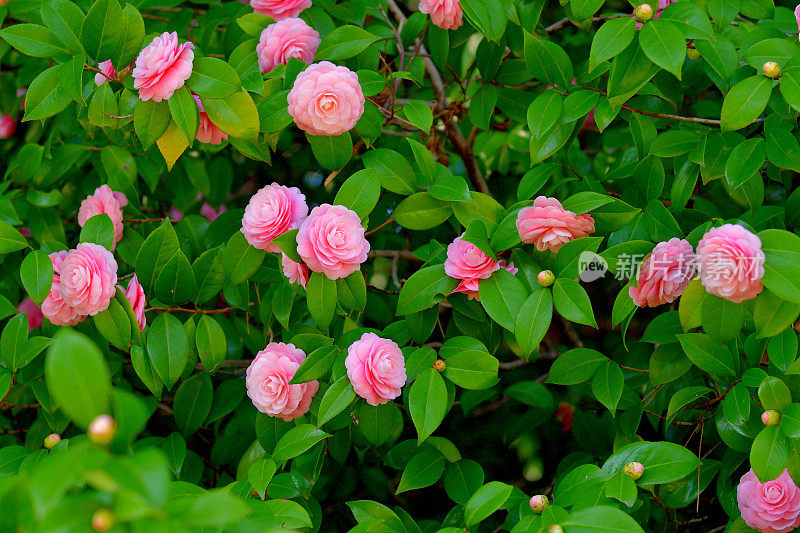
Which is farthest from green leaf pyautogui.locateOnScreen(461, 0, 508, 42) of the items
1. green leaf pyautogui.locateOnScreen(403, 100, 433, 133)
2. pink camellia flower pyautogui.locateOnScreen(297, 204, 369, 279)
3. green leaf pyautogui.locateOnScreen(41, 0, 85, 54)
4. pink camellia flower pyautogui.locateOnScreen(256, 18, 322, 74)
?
green leaf pyautogui.locateOnScreen(41, 0, 85, 54)

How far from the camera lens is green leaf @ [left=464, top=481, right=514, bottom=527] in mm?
885

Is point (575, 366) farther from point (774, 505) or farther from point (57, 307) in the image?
point (57, 307)

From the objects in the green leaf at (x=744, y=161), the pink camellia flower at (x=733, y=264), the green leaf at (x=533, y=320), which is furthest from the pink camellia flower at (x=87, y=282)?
the green leaf at (x=744, y=161)

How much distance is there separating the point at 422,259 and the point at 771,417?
1.71 feet

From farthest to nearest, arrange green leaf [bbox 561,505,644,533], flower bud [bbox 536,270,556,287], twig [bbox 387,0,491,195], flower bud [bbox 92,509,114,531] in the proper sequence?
twig [bbox 387,0,491,195], flower bud [bbox 536,270,556,287], green leaf [bbox 561,505,644,533], flower bud [bbox 92,509,114,531]

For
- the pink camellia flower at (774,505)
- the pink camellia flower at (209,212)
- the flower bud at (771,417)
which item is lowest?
the pink camellia flower at (209,212)

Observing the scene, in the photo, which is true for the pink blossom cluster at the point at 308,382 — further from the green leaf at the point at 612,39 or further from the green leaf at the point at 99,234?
the green leaf at the point at 612,39

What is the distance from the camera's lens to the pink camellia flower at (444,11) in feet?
3.88

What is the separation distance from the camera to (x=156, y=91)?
991 mm

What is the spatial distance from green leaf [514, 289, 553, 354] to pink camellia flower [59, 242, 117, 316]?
0.57 m

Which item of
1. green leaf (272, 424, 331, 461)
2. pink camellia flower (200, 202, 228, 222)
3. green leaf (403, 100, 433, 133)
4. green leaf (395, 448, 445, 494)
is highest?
green leaf (403, 100, 433, 133)

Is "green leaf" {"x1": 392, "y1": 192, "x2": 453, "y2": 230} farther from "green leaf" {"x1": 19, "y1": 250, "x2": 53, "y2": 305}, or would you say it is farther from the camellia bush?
"green leaf" {"x1": 19, "y1": 250, "x2": 53, "y2": 305}

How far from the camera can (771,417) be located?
93 cm

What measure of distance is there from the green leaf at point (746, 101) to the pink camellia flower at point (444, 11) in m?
0.44
